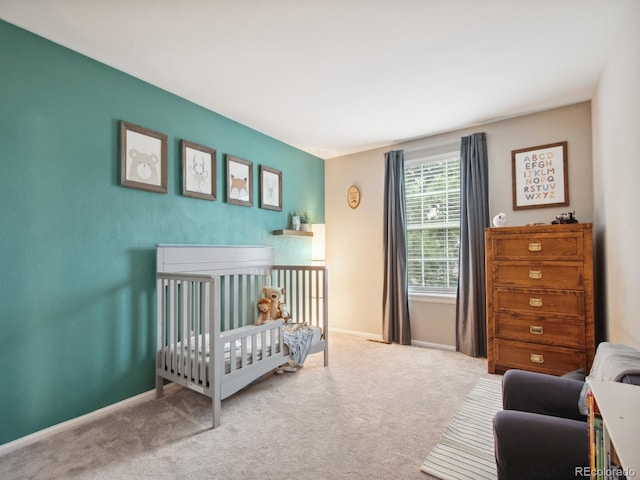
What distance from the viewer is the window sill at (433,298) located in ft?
11.5

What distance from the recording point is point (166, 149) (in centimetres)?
255

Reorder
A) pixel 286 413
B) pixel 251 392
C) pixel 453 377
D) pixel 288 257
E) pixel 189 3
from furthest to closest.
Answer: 1. pixel 288 257
2. pixel 453 377
3. pixel 251 392
4. pixel 286 413
5. pixel 189 3

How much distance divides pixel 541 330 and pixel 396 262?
158 centimetres

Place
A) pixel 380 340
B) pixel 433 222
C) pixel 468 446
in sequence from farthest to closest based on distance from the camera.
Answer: pixel 380 340 < pixel 433 222 < pixel 468 446

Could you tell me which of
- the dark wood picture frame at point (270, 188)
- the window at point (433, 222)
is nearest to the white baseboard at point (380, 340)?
the window at point (433, 222)

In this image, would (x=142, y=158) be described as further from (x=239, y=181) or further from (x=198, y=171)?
(x=239, y=181)

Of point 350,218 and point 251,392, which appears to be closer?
point 251,392

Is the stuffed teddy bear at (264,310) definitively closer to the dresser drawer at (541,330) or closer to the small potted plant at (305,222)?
the small potted plant at (305,222)

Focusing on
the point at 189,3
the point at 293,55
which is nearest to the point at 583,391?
the point at 293,55

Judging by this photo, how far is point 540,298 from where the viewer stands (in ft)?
8.34

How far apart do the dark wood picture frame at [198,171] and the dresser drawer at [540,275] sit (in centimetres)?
271

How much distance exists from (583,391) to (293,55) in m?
2.40

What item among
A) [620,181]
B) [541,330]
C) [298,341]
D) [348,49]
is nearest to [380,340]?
[298,341]

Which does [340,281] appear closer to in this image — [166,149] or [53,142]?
[166,149]
